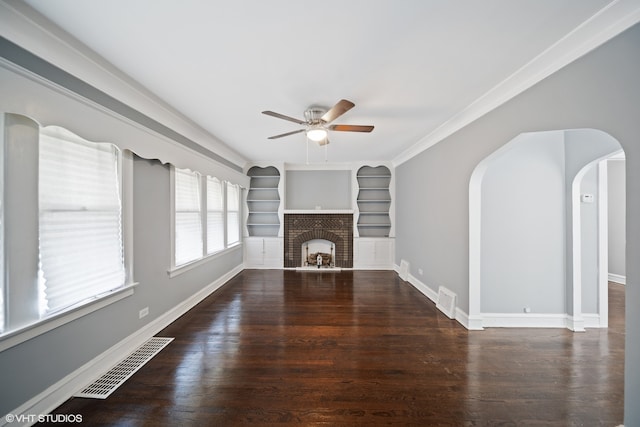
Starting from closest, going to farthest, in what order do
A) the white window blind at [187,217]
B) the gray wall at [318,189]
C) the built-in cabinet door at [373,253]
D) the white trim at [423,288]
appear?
the white window blind at [187,217] → the white trim at [423,288] → the built-in cabinet door at [373,253] → the gray wall at [318,189]

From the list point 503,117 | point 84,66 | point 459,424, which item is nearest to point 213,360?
point 459,424

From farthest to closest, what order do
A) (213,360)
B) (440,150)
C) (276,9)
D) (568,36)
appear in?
(440,150) → (213,360) → (568,36) → (276,9)

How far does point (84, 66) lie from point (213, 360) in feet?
8.89

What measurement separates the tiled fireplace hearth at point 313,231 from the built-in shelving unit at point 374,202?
0.41 meters

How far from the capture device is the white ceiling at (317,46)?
144 cm

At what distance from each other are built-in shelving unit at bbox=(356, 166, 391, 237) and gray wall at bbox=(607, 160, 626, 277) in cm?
437

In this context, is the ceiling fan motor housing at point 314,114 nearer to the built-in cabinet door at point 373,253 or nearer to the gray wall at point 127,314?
the gray wall at point 127,314

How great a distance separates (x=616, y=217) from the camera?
4996 millimetres

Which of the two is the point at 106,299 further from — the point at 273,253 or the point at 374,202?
the point at 374,202

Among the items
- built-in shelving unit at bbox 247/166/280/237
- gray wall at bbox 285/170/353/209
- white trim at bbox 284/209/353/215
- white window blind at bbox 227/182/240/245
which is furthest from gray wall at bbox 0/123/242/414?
gray wall at bbox 285/170/353/209

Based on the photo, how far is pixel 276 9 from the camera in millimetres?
1437

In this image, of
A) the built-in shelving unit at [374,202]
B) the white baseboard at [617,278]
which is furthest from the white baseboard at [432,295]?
the white baseboard at [617,278]

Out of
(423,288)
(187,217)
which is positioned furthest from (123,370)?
(423,288)

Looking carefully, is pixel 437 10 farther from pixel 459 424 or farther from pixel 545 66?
pixel 459 424
